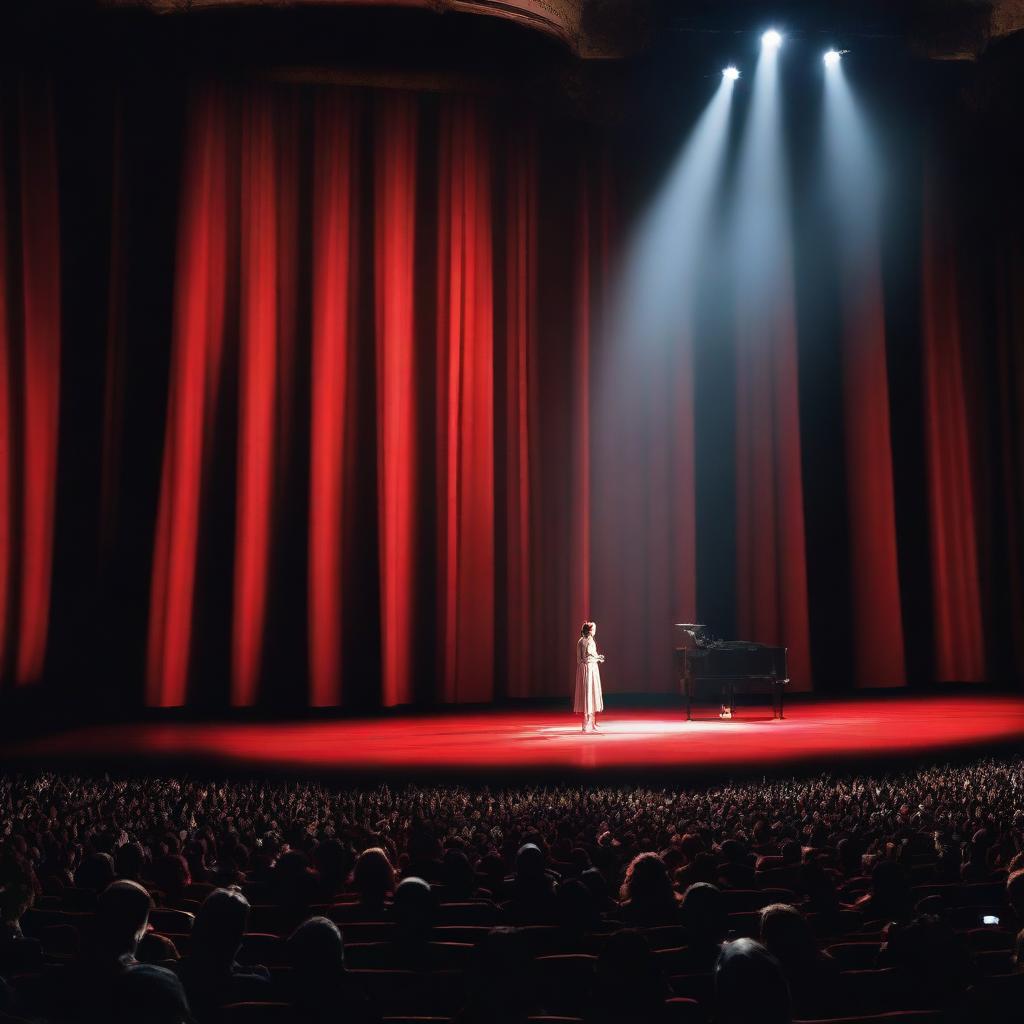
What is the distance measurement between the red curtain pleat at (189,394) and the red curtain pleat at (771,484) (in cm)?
506

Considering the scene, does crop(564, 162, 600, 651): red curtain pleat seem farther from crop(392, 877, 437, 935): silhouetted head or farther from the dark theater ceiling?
crop(392, 877, 437, 935): silhouetted head

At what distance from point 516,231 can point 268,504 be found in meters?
3.52

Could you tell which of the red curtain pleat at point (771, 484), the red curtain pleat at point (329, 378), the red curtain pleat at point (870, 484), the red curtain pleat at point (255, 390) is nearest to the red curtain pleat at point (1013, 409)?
the red curtain pleat at point (870, 484)

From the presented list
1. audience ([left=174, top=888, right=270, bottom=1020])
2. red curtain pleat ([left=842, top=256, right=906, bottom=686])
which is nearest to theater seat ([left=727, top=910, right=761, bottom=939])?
audience ([left=174, top=888, right=270, bottom=1020])

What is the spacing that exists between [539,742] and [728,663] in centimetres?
235

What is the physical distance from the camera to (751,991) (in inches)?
62.0

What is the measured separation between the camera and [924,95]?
1120 centimetres

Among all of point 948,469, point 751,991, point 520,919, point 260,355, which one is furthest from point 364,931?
point 948,469

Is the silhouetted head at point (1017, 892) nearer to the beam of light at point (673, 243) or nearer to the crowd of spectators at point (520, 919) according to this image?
the crowd of spectators at point (520, 919)

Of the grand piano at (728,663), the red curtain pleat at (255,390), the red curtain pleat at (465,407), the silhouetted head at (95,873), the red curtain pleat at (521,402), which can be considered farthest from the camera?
the red curtain pleat at (521,402)

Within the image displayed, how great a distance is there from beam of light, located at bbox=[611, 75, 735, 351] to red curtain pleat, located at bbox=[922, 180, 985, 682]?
227cm

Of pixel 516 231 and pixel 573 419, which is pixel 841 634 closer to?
pixel 573 419

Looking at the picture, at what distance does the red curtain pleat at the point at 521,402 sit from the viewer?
10.3 meters

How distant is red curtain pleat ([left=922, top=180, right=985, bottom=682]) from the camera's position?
36.2 ft
